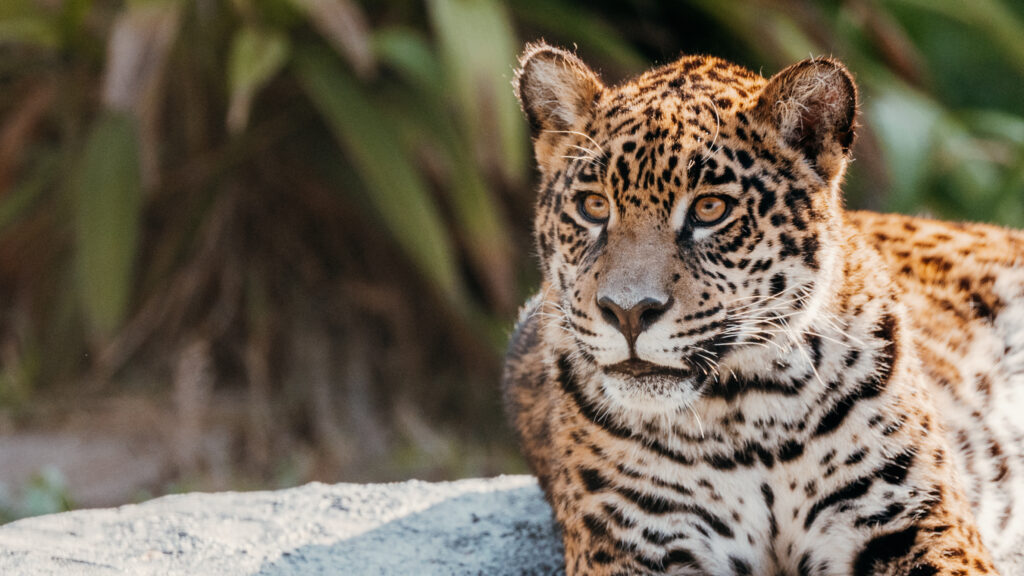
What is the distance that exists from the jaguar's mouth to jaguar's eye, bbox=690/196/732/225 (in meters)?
0.41

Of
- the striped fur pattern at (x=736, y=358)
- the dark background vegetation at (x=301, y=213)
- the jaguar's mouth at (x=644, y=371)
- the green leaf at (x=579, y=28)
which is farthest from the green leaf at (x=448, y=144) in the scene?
the jaguar's mouth at (x=644, y=371)

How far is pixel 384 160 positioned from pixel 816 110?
4.10 metres

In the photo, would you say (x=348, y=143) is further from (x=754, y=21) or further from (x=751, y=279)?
(x=751, y=279)

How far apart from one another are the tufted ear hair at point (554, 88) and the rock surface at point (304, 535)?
1.41m

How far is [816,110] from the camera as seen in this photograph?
135 inches

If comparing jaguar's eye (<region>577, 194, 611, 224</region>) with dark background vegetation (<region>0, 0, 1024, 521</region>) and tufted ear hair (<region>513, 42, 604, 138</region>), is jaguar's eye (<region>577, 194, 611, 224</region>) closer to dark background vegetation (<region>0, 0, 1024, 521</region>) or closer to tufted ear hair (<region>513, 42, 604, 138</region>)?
tufted ear hair (<region>513, 42, 604, 138</region>)

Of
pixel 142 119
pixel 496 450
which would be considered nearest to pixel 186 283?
pixel 142 119

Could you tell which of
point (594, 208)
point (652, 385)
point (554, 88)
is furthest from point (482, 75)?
point (652, 385)

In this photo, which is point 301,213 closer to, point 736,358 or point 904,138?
point 904,138

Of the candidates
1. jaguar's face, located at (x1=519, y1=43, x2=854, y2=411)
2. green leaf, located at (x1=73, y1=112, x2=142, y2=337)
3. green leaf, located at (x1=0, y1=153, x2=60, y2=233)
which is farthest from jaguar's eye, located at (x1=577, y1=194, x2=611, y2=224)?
green leaf, located at (x1=0, y1=153, x2=60, y2=233)

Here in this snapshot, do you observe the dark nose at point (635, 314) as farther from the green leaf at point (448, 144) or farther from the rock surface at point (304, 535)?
the green leaf at point (448, 144)

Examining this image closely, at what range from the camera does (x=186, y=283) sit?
8.05m

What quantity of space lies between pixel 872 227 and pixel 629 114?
1.51m

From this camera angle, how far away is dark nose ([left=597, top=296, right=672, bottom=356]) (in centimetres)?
309
